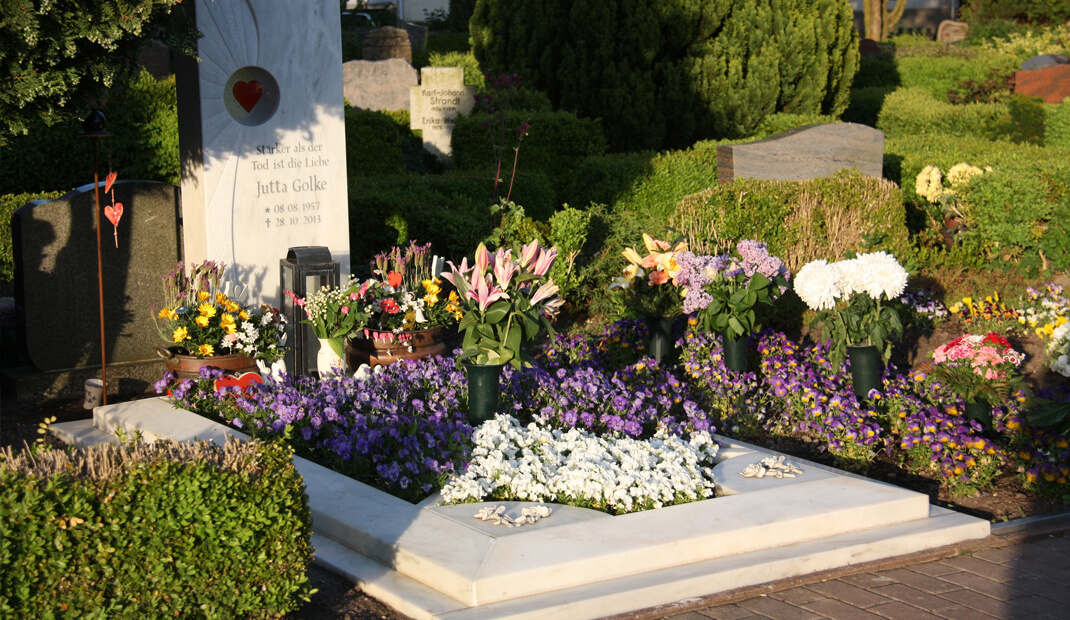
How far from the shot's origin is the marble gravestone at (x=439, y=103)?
15.9 metres

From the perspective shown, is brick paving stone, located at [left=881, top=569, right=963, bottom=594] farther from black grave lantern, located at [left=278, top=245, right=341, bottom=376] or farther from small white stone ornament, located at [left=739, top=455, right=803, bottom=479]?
black grave lantern, located at [left=278, top=245, right=341, bottom=376]

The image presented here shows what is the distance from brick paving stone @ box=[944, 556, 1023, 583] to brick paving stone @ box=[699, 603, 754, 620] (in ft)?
3.45

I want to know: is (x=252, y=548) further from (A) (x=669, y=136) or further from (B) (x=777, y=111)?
(B) (x=777, y=111)

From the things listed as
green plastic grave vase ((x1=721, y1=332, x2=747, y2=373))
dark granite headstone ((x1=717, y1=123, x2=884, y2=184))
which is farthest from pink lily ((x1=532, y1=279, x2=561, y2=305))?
dark granite headstone ((x1=717, y1=123, x2=884, y2=184))

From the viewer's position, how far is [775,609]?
3715 mm

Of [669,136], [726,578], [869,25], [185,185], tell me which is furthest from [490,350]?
[869,25]

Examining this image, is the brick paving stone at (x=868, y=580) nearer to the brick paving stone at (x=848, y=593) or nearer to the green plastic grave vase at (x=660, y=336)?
the brick paving stone at (x=848, y=593)

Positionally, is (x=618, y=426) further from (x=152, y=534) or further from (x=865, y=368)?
(x=152, y=534)

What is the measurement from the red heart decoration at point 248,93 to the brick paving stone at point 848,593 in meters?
4.65

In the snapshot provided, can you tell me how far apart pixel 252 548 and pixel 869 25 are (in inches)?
1315

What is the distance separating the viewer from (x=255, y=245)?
22.0ft

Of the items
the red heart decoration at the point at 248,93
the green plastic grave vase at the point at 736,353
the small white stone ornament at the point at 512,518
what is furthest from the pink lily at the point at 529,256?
the red heart decoration at the point at 248,93

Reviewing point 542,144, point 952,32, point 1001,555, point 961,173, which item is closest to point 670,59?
point 542,144

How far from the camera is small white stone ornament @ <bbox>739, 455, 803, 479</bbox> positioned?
472 cm
